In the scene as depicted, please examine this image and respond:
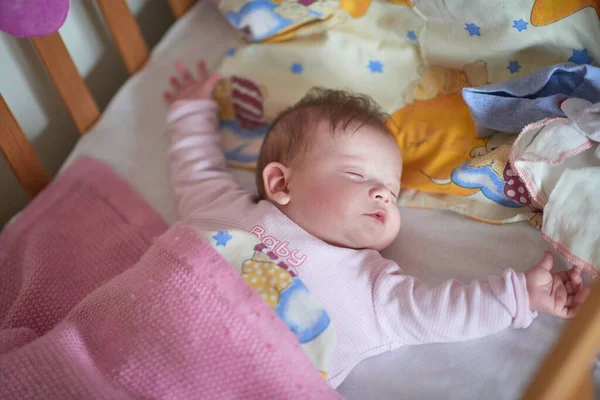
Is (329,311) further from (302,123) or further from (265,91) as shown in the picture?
(265,91)

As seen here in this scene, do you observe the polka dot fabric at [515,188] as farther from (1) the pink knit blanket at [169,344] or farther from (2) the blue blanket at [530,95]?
(1) the pink knit blanket at [169,344]

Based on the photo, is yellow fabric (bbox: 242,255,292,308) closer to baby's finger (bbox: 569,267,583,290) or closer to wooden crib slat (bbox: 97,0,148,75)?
baby's finger (bbox: 569,267,583,290)

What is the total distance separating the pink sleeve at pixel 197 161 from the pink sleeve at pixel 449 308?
1.06 feet

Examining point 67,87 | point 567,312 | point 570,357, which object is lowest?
point 567,312

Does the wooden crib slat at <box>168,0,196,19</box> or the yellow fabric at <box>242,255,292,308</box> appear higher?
the wooden crib slat at <box>168,0,196,19</box>

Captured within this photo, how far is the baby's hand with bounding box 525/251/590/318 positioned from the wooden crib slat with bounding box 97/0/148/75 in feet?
2.85

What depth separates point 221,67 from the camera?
3.95ft

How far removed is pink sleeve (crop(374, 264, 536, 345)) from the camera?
77 cm

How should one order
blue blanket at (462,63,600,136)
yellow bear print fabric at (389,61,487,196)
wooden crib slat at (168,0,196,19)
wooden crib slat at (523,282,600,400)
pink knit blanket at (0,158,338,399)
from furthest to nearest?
wooden crib slat at (168,0,196,19), yellow bear print fabric at (389,61,487,196), blue blanket at (462,63,600,136), pink knit blanket at (0,158,338,399), wooden crib slat at (523,282,600,400)

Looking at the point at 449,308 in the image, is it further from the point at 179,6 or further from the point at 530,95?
the point at 179,6

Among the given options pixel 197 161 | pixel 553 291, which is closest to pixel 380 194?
pixel 553 291

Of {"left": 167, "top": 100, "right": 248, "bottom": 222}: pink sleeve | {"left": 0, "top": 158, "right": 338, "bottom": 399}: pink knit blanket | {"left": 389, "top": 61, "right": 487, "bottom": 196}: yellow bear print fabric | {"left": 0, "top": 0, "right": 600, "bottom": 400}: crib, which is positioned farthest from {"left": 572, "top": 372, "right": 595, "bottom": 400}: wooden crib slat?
{"left": 167, "top": 100, "right": 248, "bottom": 222}: pink sleeve

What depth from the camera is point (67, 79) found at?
1.09 meters

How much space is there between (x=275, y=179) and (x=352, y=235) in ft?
0.49
